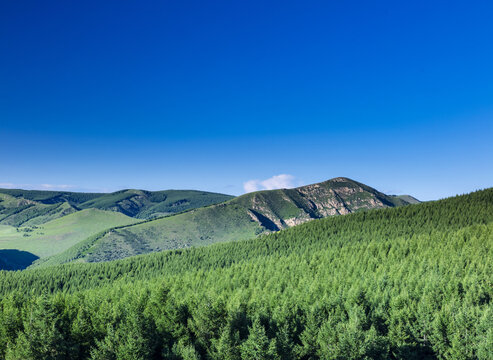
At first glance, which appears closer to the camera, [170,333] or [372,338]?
[372,338]

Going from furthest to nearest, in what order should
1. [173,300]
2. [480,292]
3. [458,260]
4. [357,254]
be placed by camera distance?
[357,254], [458,260], [480,292], [173,300]

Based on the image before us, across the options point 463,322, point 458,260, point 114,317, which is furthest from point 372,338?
point 458,260

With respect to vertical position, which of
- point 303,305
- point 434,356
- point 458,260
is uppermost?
point 458,260

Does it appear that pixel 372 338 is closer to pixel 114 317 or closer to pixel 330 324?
Result: pixel 330 324

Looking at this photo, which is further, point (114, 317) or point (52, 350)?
point (114, 317)

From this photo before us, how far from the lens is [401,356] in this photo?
6981cm

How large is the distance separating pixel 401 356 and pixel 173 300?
53.7 metres

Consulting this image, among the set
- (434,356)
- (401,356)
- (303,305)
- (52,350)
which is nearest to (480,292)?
(434,356)

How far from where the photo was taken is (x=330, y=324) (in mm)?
66312

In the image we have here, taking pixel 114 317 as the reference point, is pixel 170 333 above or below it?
below

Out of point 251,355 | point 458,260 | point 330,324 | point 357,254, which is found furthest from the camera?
point 357,254

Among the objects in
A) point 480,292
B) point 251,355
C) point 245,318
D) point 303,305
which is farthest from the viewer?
point 480,292

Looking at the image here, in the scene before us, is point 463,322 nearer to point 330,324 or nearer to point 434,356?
point 434,356

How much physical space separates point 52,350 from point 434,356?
3180 inches
